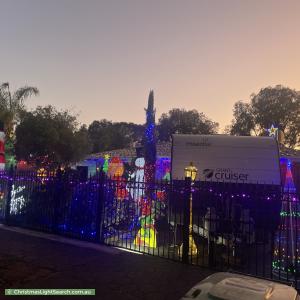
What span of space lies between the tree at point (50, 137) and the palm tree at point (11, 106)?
524 millimetres

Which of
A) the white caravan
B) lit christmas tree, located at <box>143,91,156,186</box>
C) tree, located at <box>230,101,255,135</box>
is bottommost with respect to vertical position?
the white caravan

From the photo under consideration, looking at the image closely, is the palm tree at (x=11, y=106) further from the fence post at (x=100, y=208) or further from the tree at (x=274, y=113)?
the tree at (x=274, y=113)

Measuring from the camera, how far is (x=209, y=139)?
38.7 ft

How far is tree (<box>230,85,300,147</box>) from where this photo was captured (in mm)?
44375

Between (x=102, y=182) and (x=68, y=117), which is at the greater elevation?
(x=68, y=117)

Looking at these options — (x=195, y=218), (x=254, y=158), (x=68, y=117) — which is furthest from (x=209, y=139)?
(x=68, y=117)

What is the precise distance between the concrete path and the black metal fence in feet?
2.32

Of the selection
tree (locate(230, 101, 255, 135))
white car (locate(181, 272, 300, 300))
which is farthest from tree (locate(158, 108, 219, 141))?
white car (locate(181, 272, 300, 300))

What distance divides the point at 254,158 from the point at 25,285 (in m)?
7.78

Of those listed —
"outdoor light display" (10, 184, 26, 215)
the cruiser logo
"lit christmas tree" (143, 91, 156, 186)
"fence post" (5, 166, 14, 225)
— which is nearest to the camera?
the cruiser logo

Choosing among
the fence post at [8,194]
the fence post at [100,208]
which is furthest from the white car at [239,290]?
the fence post at [8,194]

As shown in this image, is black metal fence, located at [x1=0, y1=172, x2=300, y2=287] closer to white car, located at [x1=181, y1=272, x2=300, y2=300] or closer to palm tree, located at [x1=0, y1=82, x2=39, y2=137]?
white car, located at [x1=181, y1=272, x2=300, y2=300]

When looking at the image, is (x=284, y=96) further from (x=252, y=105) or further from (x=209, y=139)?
(x=209, y=139)

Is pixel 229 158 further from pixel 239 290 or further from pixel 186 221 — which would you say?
pixel 239 290
